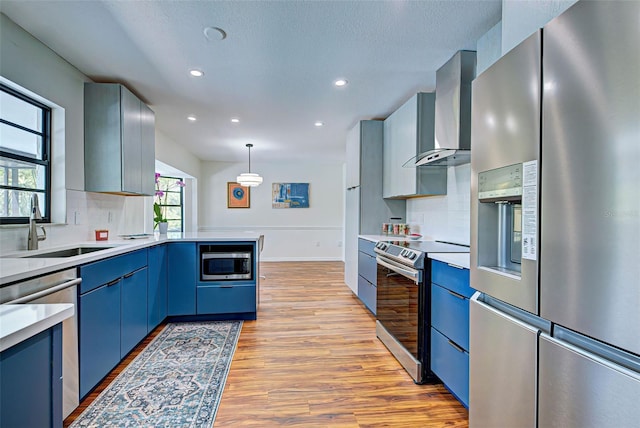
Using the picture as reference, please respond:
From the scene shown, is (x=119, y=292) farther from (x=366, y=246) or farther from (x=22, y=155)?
(x=366, y=246)

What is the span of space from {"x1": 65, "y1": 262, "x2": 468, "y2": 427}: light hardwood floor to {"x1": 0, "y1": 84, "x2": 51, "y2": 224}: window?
4.40ft

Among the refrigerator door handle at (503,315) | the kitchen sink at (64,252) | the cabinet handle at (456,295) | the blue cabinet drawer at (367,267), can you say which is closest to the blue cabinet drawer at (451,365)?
the cabinet handle at (456,295)

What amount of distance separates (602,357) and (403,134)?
2829 mm

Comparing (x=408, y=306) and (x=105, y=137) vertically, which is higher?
(x=105, y=137)

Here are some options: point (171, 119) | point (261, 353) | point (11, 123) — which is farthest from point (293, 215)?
point (11, 123)

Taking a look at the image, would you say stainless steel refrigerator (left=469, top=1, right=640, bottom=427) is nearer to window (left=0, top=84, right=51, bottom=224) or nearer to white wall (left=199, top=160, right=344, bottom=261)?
window (left=0, top=84, right=51, bottom=224)

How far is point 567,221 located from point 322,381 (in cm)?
181

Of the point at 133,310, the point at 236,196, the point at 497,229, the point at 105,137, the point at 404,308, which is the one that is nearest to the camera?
the point at 497,229

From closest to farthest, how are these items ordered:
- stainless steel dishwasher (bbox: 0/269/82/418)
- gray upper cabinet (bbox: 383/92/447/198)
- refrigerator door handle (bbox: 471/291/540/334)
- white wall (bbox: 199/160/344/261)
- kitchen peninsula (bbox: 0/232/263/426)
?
1. kitchen peninsula (bbox: 0/232/263/426)
2. refrigerator door handle (bbox: 471/291/540/334)
3. stainless steel dishwasher (bbox: 0/269/82/418)
4. gray upper cabinet (bbox: 383/92/447/198)
5. white wall (bbox: 199/160/344/261)

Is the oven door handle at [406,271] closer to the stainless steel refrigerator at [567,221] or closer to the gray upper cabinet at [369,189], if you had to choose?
the stainless steel refrigerator at [567,221]

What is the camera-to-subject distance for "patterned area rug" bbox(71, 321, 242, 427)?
1711mm

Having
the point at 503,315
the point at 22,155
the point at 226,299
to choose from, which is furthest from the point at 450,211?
the point at 22,155

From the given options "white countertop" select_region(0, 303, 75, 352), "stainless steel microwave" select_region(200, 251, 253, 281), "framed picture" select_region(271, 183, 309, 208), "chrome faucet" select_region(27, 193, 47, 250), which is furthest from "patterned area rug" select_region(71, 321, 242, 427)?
"framed picture" select_region(271, 183, 309, 208)

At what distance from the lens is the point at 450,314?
181cm
